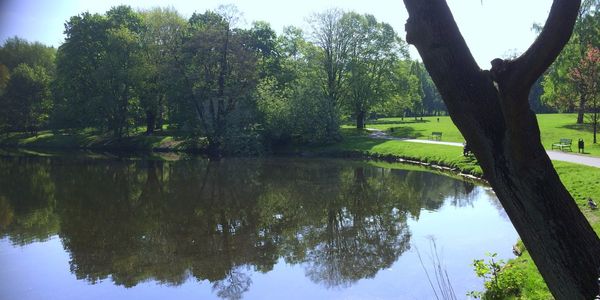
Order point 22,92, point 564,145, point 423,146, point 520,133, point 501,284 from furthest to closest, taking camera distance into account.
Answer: point 22,92 → point 423,146 → point 564,145 → point 501,284 → point 520,133

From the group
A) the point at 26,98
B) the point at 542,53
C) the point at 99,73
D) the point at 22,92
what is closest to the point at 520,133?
the point at 542,53

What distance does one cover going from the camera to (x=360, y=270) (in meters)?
11.9

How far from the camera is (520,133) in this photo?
Result: 144 inches

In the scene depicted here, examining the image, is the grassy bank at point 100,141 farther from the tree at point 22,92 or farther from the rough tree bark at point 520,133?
the rough tree bark at point 520,133

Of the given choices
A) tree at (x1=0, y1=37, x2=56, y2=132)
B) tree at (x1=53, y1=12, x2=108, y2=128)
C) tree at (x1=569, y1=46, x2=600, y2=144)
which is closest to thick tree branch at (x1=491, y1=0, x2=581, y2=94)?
tree at (x1=569, y1=46, x2=600, y2=144)

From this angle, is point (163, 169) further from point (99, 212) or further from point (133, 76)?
point (133, 76)

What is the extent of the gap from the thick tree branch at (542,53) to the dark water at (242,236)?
7270mm

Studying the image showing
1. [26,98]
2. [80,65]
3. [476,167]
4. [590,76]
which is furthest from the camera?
[26,98]

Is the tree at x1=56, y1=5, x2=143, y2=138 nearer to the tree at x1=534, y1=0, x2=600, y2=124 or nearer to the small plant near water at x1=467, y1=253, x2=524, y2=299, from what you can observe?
the tree at x1=534, y1=0, x2=600, y2=124

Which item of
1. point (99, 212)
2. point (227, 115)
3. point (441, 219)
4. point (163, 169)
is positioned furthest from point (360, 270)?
point (227, 115)

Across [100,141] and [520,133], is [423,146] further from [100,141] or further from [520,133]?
[100,141]

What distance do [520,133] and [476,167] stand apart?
25.2 meters

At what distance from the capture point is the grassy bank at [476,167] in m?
8.41

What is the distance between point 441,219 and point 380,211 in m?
2.45
